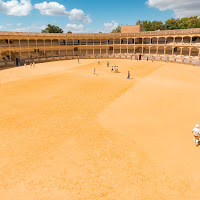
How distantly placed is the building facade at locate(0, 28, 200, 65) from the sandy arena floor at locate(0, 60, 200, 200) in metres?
29.7

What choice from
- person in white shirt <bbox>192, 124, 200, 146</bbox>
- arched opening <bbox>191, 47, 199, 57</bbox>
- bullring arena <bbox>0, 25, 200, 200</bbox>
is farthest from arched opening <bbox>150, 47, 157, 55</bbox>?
person in white shirt <bbox>192, 124, 200, 146</bbox>

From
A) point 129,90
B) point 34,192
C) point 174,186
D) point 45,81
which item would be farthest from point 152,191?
point 45,81

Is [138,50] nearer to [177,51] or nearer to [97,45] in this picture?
[177,51]

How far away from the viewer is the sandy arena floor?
7355 mm

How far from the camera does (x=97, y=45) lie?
5731 cm

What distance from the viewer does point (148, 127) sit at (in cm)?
1220

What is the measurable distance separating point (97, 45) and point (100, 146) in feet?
169

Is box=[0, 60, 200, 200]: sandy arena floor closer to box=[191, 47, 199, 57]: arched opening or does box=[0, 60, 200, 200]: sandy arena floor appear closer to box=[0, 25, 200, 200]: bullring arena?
box=[0, 25, 200, 200]: bullring arena

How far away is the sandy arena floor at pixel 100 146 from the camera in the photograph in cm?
736

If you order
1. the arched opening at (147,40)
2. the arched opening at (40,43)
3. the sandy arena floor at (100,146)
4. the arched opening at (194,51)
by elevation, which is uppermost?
the arched opening at (147,40)

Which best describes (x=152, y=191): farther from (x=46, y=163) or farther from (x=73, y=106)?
(x=73, y=106)

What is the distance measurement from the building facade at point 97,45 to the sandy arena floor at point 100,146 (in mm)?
29655

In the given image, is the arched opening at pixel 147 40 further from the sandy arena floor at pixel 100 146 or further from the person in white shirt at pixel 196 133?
the person in white shirt at pixel 196 133

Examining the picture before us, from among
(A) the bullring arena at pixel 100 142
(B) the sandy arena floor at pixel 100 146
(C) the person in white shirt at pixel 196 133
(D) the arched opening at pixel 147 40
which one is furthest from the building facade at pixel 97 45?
(C) the person in white shirt at pixel 196 133
